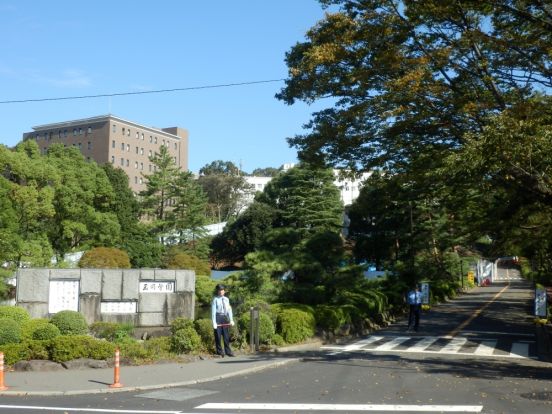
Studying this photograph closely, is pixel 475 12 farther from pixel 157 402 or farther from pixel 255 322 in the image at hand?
pixel 157 402

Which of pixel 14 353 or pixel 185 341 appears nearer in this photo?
pixel 14 353

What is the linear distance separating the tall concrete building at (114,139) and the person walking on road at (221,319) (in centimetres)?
8899

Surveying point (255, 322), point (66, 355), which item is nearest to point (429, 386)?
point (255, 322)

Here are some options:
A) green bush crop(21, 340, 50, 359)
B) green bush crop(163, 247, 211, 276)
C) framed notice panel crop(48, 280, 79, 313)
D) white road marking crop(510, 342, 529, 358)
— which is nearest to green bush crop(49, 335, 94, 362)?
green bush crop(21, 340, 50, 359)

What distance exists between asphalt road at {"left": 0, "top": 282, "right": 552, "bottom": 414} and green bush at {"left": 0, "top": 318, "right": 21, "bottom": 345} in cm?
360

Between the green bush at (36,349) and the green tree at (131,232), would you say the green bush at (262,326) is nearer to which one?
the green bush at (36,349)

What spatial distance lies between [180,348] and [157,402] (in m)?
5.47

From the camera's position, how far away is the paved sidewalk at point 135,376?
11.6 m

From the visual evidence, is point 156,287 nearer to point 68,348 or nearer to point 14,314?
point 14,314

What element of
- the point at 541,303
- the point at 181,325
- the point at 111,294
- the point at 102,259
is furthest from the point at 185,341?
the point at 102,259

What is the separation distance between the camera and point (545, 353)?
17.5 m

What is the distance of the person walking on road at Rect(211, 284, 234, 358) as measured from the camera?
15.7 m

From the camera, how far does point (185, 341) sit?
15.9 metres

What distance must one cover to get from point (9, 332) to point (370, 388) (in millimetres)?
8421
